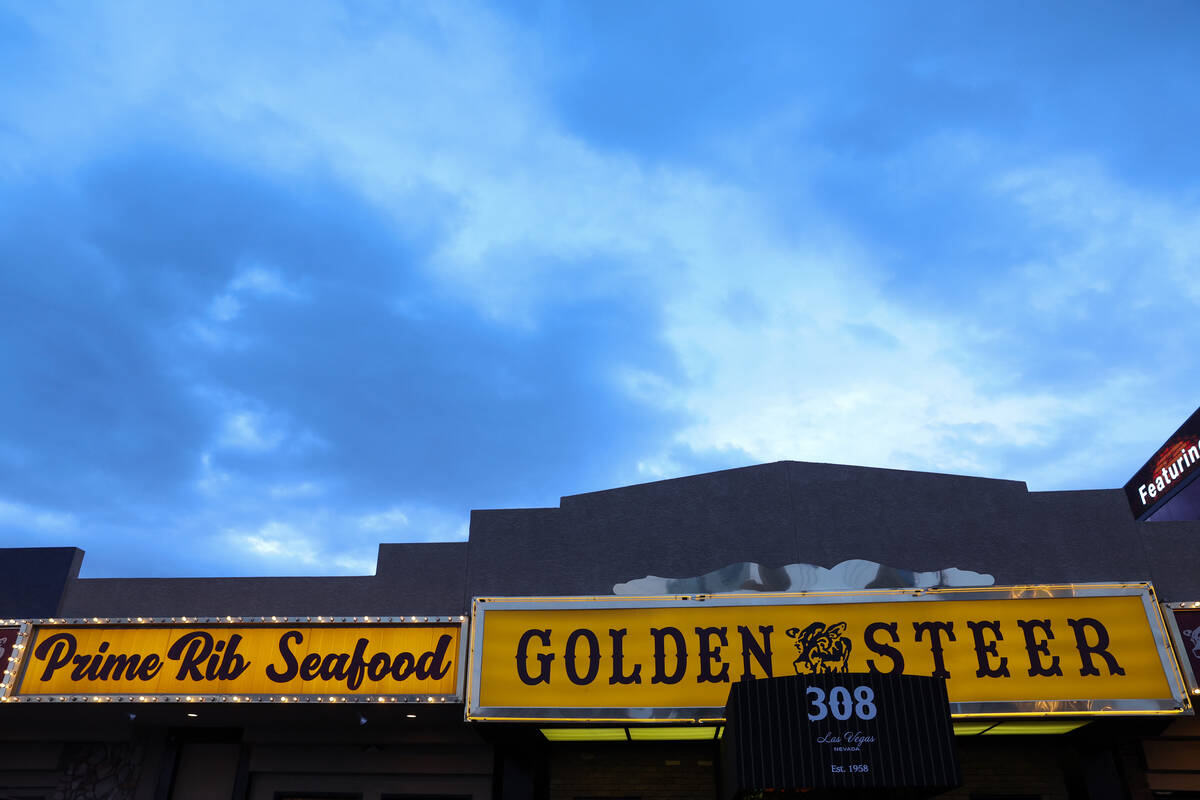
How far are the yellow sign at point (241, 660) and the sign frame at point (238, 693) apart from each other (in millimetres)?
36

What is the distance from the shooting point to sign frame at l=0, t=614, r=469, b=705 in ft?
40.5

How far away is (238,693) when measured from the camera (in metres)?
12.6

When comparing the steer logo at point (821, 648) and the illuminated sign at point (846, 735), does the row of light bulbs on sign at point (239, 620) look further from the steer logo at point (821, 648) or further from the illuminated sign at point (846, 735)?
the illuminated sign at point (846, 735)

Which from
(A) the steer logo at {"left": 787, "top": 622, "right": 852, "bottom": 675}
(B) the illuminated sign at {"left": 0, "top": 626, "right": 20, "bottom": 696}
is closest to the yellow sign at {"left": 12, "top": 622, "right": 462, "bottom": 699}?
(B) the illuminated sign at {"left": 0, "top": 626, "right": 20, "bottom": 696}

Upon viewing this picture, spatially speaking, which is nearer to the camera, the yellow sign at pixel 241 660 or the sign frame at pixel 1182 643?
the sign frame at pixel 1182 643

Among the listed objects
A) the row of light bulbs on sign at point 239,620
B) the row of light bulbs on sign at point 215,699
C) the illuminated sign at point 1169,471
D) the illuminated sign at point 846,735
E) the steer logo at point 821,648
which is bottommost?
the illuminated sign at point 846,735

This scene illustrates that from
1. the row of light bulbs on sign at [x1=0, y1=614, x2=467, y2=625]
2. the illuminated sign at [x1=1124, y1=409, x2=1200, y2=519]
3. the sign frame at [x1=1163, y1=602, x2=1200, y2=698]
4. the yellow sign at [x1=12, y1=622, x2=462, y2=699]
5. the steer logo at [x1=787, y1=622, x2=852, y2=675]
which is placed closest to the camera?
the sign frame at [x1=1163, y1=602, x2=1200, y2=698]

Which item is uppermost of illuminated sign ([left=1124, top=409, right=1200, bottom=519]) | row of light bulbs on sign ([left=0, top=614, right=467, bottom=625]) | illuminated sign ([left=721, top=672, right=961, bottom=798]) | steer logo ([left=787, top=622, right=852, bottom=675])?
illuminated sign ([left=1124, top=409, right=1200, bottom=519])

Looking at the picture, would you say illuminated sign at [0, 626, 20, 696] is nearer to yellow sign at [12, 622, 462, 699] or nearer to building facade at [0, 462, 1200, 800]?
building facade at [0, 462, 1200, 800]

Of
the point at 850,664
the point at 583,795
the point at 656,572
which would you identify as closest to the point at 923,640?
the point at 850,664

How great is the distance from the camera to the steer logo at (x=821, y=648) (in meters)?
11.8

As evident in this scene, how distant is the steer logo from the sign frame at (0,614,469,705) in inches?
187

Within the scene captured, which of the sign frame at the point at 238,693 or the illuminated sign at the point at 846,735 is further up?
the sign frame at the point at 238,693

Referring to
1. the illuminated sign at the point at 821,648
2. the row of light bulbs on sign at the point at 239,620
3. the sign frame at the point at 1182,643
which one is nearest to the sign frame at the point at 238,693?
the row of light bulbs on sign at the point at 239,620
